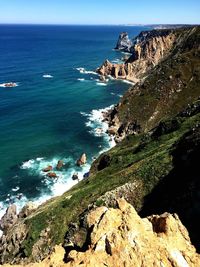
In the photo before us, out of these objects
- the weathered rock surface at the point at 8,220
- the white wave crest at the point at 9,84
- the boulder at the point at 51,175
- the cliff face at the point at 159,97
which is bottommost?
the white wave crest at the point at 9,84

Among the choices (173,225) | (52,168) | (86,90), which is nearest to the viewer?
(173,225)

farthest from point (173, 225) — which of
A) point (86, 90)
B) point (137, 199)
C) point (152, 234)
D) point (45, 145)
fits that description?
point (86, 90)

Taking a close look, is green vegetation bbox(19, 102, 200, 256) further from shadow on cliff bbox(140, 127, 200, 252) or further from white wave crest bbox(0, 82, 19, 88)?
white wave crest bbox(0, 82, 19, 88)

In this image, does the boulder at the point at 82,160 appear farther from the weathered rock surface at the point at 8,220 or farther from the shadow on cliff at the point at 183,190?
the shadow on cliff at the point at 183,190

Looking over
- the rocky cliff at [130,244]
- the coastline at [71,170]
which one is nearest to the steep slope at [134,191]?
the rocky cliff at [130,244]

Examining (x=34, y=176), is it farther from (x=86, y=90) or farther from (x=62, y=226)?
(x=86, y=90)

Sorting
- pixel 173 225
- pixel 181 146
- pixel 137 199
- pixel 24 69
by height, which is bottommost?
pixel 24 69

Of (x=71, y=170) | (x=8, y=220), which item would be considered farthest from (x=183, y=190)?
(x=71, y=170)
